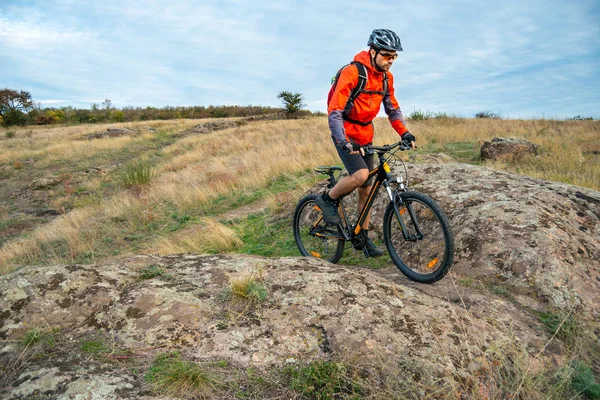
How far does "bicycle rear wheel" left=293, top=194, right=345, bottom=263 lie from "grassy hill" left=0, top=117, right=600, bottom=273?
29cm

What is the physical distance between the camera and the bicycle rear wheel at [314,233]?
4.80 metres

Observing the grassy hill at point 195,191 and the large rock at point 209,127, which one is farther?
the large rock at point 209,127

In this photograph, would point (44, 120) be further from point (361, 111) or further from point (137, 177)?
point (361, 111)

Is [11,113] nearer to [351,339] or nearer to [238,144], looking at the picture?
[238,144]

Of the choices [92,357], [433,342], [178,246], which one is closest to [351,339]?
[433,342]

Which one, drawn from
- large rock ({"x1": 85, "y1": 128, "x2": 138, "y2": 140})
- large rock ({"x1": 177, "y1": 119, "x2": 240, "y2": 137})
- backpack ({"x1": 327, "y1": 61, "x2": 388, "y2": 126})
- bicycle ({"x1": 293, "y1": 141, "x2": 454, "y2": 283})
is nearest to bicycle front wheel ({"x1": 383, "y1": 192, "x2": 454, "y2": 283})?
bicycle ({"x1": 293, "y1": 141, "x2": 454, "y2": 283})

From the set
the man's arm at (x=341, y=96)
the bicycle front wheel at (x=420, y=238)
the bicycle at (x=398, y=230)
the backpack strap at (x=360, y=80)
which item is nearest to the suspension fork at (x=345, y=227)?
the bicycle at (x=398, y=230)

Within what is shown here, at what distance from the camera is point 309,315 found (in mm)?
2748

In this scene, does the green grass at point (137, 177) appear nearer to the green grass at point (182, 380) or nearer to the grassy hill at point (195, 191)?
the grassy hill at point (195, 191)

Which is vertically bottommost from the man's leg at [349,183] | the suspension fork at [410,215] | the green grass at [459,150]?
the suspension fork at [410,215]

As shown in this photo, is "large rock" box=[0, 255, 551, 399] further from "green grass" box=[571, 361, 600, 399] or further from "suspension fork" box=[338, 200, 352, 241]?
"suspension fork" box=[338, 200, 352, 241]

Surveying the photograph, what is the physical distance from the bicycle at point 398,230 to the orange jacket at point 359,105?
38 centimetres

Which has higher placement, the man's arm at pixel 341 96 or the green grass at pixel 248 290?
the man's arm at pixel 341 96

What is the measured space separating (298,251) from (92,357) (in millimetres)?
3507
